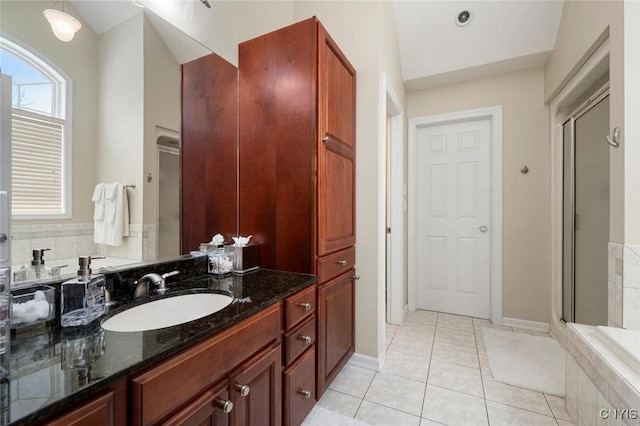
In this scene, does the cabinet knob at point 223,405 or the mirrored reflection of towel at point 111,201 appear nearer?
the cabinet knob at point 223,405

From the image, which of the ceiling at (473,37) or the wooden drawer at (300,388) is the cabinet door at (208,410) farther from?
the ceiling at (473,37)

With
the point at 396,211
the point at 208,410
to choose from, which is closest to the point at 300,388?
the point at 208,410

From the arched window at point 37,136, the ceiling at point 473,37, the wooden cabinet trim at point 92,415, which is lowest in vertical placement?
the wooden cabinet trim at point 92,415

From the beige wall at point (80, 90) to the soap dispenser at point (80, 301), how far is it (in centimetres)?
27

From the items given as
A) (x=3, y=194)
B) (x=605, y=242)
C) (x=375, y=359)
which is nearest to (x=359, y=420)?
(x=375, y=359)

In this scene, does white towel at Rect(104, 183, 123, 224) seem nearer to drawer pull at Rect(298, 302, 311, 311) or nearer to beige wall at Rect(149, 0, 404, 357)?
drawer pull at Rect(298, 302, 311, 311)

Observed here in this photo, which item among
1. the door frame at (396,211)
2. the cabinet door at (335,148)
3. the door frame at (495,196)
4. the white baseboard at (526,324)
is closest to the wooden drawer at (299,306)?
the cabinet door at (335,148)

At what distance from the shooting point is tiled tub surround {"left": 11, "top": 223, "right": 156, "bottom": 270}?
0.88 m

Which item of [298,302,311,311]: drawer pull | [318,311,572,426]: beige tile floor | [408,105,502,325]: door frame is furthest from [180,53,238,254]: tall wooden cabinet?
[408,105,502,325]: door frame

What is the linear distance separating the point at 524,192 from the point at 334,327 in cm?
231

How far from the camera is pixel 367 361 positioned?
197 cm

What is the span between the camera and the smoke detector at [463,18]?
2.37m

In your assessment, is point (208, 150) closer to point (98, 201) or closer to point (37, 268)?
point (98, 201)

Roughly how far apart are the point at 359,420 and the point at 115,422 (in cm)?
129
